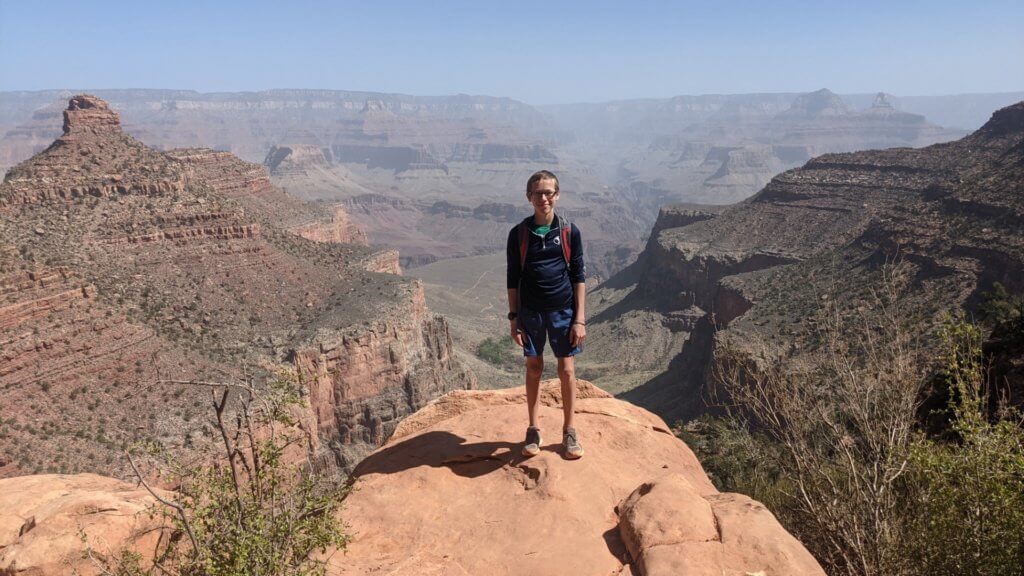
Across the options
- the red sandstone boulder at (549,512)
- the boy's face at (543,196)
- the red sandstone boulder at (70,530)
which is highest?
the boy's face at (543,196)

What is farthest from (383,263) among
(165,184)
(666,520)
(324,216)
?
(666,520)

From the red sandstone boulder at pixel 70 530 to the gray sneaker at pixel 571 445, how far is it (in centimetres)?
520

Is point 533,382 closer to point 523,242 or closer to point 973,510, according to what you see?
point 523,242

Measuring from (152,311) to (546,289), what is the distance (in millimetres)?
31180

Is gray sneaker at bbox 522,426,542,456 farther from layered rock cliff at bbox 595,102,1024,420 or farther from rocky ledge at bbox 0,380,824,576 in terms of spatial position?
layered rock cliff at bbox 595,102,1024,420

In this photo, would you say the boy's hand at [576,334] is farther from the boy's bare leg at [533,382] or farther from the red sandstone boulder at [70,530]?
the red sandstone boulder at [70,530]

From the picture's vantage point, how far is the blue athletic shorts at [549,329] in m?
9.03

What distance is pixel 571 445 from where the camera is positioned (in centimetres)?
888

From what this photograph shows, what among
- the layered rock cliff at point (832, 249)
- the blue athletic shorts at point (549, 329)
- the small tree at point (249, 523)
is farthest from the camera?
the layered rock cliff at point (832, 249)

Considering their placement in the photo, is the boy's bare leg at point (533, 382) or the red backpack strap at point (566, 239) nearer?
the red backpack strap at point (566, 239)

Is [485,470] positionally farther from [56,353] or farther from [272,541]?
[56,353]

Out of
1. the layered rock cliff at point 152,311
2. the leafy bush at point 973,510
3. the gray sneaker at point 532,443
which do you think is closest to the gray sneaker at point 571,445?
the gray sneaker at point 532,443

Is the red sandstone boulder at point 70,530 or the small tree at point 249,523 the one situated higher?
the small tree at point 249,523

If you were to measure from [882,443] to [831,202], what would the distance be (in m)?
70.2
